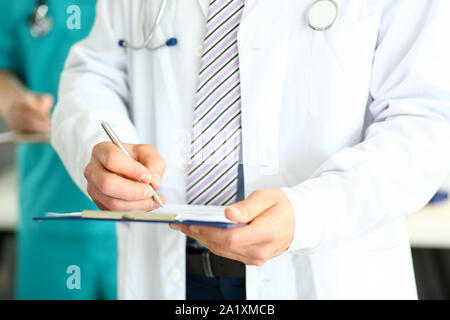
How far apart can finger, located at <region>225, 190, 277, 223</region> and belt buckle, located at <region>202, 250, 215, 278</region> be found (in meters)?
0.17

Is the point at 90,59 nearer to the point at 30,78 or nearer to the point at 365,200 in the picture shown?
the point at 365,200

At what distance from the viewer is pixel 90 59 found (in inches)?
27.2

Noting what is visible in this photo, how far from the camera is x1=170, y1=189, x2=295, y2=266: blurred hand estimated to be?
1.49 ft

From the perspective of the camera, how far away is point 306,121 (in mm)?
583

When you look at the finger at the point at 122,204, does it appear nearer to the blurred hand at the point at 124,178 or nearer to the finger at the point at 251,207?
the blurred hand at the point at 124,178

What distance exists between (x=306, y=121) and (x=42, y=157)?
74cm

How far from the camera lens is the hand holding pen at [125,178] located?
1.64 ft

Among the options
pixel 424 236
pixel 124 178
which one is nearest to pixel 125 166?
pixel 124 178

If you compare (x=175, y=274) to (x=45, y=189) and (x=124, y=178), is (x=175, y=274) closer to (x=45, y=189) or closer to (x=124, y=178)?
(x=124, y=178)

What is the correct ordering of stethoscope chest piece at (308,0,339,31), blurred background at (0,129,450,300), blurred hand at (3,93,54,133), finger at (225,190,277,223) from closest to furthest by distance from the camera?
finger at (225,190,277,223) → stethoscope chest piece at (308,0,339,31) → blurred hand at (3,93,54,133) → blurred background at (0,129,450,300)

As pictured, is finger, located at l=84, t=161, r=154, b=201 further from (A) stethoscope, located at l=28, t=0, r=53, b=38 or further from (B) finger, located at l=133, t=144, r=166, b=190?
(A) stethoscope, located at l=28, t=0, r=53, b=38

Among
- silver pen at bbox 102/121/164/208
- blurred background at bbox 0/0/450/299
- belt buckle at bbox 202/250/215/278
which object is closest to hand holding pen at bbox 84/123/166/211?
silver pen at bbox 102/121/164/208
